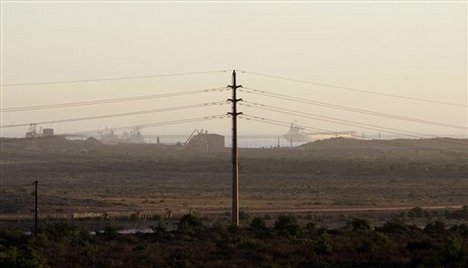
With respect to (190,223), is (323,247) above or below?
below

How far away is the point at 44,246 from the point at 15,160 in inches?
6028

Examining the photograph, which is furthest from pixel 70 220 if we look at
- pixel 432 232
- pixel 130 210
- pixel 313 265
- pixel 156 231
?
pixel 313 265

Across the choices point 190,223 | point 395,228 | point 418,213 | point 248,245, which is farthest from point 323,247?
point 418,213

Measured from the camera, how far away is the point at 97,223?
64.8 m

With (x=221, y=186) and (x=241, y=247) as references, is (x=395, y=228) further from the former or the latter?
(x=221, y=186)

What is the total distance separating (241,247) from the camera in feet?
145

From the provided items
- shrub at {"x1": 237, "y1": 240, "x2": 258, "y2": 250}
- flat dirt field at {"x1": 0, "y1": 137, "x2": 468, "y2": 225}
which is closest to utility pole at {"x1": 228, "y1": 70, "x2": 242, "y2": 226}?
shrub at {"x1": 237, "y1": 240, "x2": 258, "y2": 250}

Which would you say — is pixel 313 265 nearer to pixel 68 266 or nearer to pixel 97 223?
pixel 68 266

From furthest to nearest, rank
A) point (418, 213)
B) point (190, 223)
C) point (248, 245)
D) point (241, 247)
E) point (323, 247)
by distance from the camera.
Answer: point (418, 213)
point (190, 223)
point (241, 247)
point (248, 245)
point (323, 247)

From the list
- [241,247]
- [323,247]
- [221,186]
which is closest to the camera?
[323,247]

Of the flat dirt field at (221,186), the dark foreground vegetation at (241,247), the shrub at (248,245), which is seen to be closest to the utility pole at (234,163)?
the dark foreground vegetation at (241,247)

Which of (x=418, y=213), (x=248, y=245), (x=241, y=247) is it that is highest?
(x=418, y=213)

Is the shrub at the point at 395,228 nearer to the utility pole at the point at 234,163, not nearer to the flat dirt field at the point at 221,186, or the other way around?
the utility pole at the point at 234,163

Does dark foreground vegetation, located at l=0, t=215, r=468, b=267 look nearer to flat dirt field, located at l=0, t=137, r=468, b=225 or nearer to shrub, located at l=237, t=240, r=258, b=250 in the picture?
shrub, located at l=237, t=240, r=258, b=250
